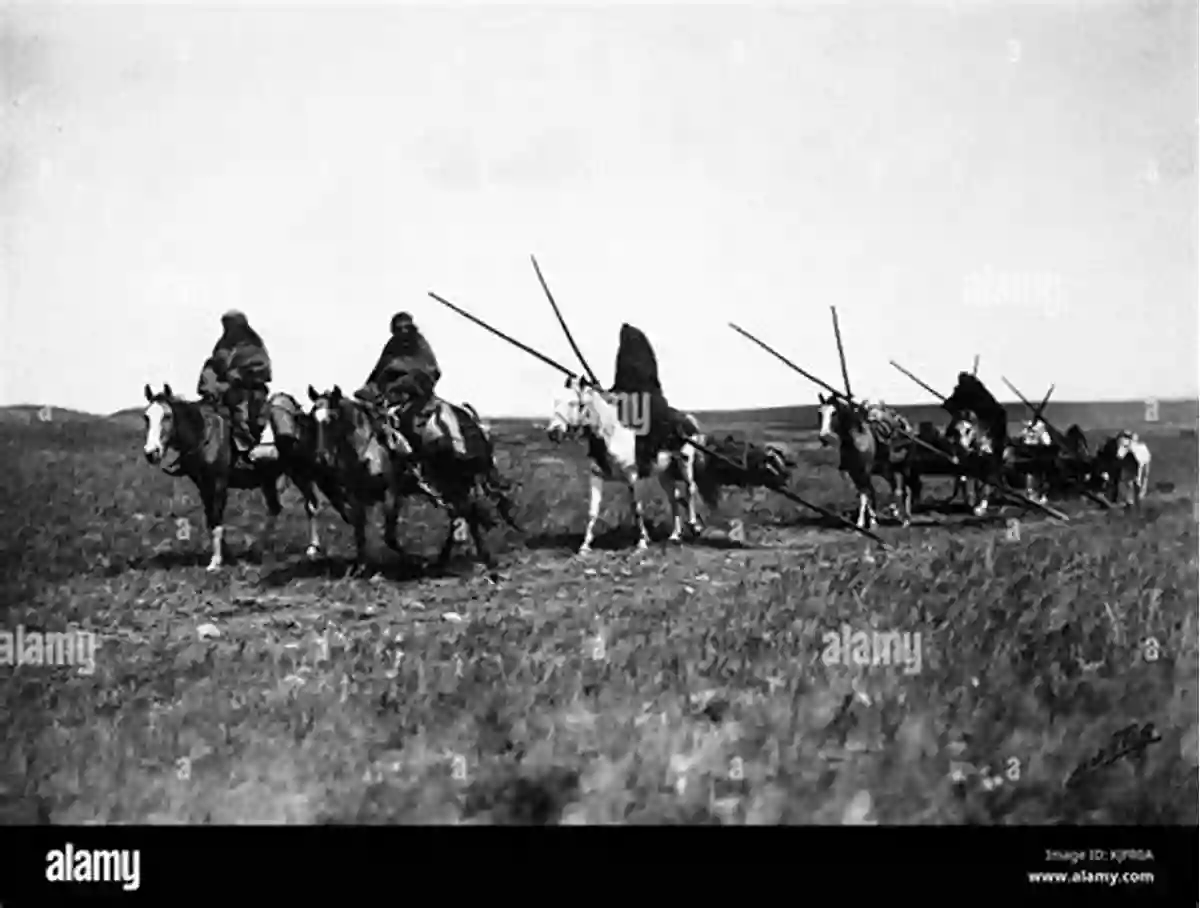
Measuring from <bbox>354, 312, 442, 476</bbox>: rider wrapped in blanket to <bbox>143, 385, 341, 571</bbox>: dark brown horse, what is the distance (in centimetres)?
22

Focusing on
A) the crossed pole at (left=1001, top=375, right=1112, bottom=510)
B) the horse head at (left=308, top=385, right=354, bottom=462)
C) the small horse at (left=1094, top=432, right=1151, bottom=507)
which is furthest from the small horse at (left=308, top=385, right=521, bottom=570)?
the small horse at (left=1094, top=432, right=1151, bottom=507)

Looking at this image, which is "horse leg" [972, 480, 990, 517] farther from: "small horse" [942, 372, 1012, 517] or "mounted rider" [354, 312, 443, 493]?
"mounted rider" [354, 312, 443, 493]

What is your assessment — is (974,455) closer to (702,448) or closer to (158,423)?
(702,448)

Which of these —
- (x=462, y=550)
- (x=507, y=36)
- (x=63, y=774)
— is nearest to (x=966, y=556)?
(x=462, y=550)

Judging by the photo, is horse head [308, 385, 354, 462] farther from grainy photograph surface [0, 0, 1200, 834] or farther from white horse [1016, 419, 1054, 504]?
white horse [1016, 419, 1054, 504]

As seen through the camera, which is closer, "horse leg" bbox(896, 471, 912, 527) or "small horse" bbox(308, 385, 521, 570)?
"small horse" bbox(308, 385, 521, 570)

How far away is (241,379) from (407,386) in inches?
18.6

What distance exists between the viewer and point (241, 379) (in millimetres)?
3584

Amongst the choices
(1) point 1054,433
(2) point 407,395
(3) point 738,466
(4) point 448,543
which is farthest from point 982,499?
(2) point 407,395

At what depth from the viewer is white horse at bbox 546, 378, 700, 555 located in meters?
3.62

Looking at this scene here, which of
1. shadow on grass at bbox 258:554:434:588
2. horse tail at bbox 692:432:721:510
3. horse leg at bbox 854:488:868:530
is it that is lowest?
shadow on grass at bbox 258:554:434:588
